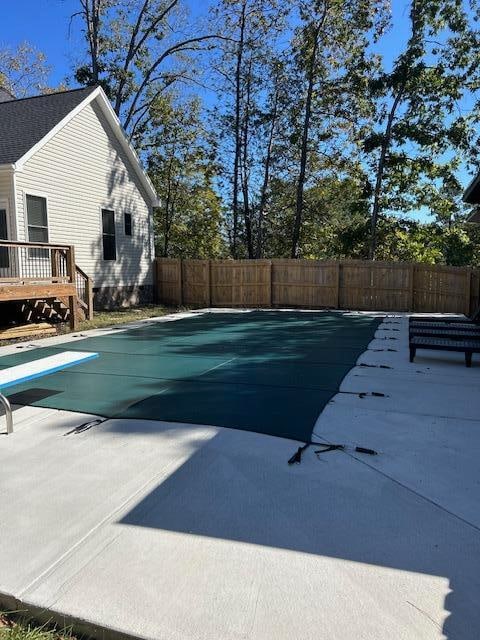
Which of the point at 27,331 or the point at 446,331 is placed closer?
the point at 446,331

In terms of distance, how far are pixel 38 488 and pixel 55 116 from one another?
42.6ft

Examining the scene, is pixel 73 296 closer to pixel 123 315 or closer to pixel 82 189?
pixel 123 315

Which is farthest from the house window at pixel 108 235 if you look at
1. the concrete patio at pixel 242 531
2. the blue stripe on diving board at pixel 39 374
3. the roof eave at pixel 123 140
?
the concrete patio at pixel 242 531

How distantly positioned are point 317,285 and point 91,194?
833 centimetres

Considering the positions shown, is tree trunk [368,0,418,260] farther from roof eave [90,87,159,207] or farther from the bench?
the bench

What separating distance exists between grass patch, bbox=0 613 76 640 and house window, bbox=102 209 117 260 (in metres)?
14.4

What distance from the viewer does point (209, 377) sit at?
632 cm

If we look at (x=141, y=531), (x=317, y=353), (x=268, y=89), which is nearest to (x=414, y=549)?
(x=141, y=531)

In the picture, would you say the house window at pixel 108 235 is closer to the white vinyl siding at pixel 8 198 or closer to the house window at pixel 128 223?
the house window at pixel 128 223

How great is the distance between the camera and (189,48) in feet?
74.3

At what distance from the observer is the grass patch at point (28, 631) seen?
1973 millimetres

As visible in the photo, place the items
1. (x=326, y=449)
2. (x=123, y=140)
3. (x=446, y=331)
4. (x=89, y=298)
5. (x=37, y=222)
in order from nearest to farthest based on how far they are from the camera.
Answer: (x=326, y=449)
(x=446, y=331)
(x=89, y=298)
(x=37, y=222)
(x=123, y=140)

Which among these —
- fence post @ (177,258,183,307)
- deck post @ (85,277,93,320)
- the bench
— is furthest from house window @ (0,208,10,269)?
fence post @ (177,258,183,307)

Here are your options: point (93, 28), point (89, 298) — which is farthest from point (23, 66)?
point (89, 298)
